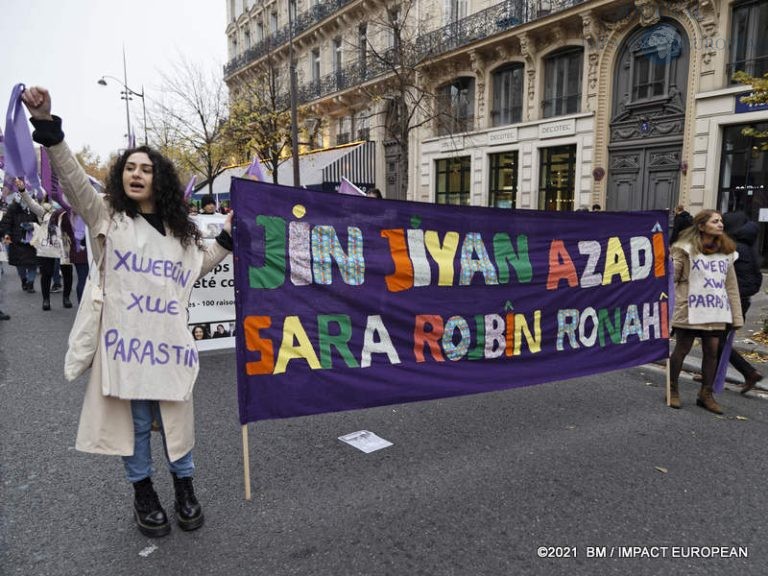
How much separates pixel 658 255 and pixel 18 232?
10.9 m

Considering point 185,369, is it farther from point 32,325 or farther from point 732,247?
point 32,325

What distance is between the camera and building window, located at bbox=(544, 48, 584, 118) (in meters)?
18.4

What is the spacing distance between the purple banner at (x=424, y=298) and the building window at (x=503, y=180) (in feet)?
53.1

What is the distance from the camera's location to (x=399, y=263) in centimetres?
391

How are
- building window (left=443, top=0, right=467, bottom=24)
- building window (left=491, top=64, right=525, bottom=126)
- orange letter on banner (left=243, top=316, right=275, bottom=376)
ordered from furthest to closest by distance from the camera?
building window (left=443, top=0, right=467, bottom=24), building window (left=491, top=64, right=525, bottom=126), orange letter on banner (left=243, top=316, right=275, bottom=376)

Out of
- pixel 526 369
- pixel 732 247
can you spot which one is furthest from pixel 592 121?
pixel 526 369

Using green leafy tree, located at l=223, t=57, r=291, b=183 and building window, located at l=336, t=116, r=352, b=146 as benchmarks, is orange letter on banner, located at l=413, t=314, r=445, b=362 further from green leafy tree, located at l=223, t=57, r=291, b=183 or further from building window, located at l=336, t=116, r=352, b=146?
building window, located at l=336, t=116, r=352, b=146

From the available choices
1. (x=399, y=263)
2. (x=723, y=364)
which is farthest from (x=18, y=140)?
(x=723, y=364)

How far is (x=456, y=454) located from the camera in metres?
3.89

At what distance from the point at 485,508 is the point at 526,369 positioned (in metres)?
1.50

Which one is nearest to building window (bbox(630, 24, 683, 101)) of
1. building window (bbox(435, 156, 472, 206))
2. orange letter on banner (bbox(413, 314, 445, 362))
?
building window (bbox(435, 156, 472, 206))

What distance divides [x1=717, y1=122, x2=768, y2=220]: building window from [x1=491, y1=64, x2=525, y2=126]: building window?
290 inches

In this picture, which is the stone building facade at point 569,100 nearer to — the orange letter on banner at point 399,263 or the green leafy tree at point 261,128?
the green leafy tree at point 261,128

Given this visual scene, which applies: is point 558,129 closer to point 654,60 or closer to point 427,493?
point 654,60
